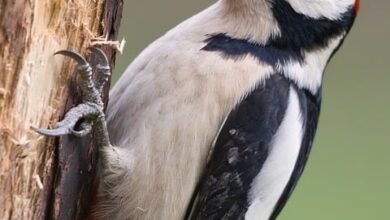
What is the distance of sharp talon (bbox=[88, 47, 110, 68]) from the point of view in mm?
3095

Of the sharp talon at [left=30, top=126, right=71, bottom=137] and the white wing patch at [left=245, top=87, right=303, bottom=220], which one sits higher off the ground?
the sharp talon at [left=30, top=126, right=71, bottom=137]

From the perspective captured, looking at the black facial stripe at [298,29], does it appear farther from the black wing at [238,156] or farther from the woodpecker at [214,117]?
the black wing at [238,156]

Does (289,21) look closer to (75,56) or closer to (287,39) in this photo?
(287,39)

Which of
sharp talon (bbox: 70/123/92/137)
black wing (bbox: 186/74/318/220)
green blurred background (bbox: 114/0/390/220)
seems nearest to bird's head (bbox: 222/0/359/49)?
black wing (bbox: 186/74/318/220)

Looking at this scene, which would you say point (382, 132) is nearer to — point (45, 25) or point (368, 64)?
point (368, 64)

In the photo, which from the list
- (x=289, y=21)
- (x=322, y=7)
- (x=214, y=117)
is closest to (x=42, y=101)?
(x=214, y=117)

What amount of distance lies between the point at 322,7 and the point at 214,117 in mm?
580

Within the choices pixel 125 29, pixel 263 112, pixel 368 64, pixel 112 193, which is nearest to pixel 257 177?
pixel 263 112

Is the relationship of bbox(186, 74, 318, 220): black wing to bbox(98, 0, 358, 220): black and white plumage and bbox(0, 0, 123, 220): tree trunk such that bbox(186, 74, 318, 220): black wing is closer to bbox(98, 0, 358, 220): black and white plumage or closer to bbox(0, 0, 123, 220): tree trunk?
bbox(98, 0, 358, 220): black and white plumage

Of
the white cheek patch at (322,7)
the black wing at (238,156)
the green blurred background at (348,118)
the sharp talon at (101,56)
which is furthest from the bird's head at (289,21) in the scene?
the green blurred background at (348,118)

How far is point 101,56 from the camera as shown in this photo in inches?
123

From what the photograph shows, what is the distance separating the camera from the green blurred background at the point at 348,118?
5969 millimetres

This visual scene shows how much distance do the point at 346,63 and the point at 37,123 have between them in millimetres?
4342

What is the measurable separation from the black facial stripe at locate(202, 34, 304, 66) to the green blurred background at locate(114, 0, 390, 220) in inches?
94.5
